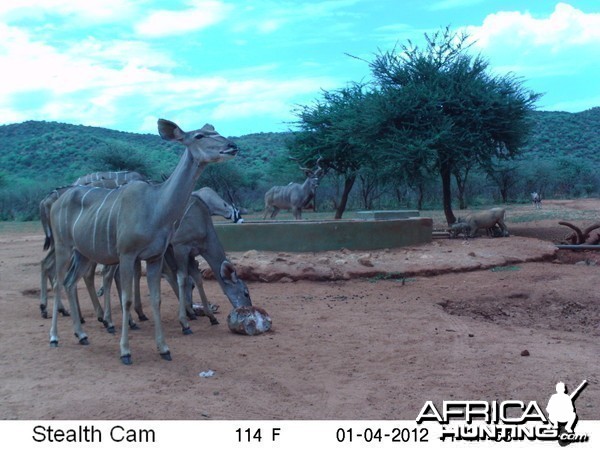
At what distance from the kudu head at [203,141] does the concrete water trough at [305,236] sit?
671cm

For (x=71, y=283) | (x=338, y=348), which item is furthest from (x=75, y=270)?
(x=338, y=348)

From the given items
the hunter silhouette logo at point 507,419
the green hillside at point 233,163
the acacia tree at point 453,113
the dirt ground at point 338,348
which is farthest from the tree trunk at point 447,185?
the hunter silhouette logo at point 507,419

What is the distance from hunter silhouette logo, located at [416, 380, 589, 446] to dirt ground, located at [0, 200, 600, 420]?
0.27 m

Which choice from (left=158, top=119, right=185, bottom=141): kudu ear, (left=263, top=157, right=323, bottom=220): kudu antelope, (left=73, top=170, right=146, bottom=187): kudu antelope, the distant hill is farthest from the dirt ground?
the distant hill

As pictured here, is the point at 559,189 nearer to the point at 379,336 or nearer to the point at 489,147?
the point at 489,147

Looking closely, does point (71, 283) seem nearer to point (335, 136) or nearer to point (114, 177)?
point (114, 177)

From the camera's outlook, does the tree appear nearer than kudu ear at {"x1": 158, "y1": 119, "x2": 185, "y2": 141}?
No

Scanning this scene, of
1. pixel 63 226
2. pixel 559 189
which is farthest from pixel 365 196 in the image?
pixel 63 226

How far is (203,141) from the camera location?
6727 mm

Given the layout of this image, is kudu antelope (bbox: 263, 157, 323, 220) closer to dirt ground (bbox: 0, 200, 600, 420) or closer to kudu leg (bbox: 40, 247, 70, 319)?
dirt ground (bbox: 0, 200, 600, 420)

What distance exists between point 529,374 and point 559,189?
1727 inches

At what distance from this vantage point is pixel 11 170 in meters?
52.2

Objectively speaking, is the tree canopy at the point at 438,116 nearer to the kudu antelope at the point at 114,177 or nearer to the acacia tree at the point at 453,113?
the acacia tree at the point at 453,113

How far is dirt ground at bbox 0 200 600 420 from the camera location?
5266mm
